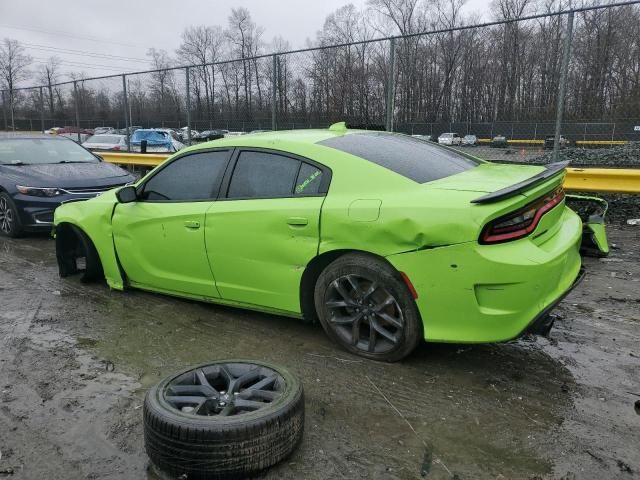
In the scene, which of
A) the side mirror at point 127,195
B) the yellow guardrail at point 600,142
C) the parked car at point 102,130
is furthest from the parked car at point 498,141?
the parked car at point 102,130

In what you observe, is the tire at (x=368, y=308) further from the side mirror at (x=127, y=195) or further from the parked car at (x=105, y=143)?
the parked car at (x=105, y=143)

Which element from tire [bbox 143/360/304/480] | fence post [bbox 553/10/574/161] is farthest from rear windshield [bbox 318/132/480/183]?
fence post [bbox 553/10/574/161]

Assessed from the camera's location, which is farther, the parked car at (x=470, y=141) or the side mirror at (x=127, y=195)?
the parked car at (x=470, y=141)

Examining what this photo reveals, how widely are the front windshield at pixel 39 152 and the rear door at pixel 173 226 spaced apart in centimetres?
452

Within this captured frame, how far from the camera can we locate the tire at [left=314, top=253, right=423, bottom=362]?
3285 mm

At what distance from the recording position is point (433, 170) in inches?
144

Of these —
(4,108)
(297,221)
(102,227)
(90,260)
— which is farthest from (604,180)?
(4,108)

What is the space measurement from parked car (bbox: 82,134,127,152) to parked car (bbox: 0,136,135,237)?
7.29 metres

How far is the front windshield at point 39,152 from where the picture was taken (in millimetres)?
8281

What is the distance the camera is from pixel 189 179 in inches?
173

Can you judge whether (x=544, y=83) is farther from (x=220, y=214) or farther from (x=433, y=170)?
(x=220, y=214)

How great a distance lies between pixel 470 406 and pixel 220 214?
219cm

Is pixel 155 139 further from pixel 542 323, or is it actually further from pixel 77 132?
pixel 542 323

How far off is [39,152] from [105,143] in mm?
8800
